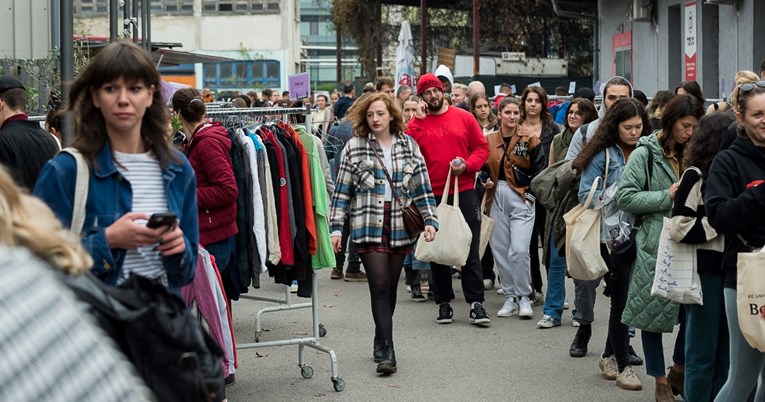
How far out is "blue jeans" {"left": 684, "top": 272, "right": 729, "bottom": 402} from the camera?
6.00 m

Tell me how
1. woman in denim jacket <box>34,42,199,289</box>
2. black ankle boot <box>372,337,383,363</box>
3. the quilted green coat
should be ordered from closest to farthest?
1. woman in denim jacket <box>34,42,199,289</box>
2. the quilted green coat
3. black ankle boot <box>372,337,383,363</box>

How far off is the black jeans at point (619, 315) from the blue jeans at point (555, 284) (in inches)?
74.9

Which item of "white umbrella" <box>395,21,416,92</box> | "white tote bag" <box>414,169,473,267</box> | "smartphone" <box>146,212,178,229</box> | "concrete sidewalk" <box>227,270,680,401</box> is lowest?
"concrete sidewalk" <box>227,270,680,401</box>

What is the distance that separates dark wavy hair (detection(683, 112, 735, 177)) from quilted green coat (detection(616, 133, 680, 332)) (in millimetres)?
663

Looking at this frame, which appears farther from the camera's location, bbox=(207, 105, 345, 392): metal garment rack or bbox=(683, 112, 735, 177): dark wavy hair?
bbox=(207, 105, 345, 392): metal garment rack

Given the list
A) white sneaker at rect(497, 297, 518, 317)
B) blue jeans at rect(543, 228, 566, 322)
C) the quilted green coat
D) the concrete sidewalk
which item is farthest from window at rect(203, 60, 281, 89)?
the quilted green coat

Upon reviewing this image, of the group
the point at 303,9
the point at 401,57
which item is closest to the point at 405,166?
the point at 401,57

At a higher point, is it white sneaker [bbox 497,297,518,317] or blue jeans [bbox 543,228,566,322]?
blue jeans [bbox 543,228,566,322]

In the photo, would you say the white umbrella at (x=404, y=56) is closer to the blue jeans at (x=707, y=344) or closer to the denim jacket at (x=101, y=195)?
the blue jeans at (x=707, y=344)

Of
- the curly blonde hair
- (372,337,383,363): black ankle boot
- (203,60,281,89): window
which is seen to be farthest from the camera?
(203,60,281,89): window

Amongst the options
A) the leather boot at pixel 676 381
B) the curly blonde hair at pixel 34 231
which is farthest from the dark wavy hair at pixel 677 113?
the curly blonde hair at pixel 34 231

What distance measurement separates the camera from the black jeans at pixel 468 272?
34.8 ft

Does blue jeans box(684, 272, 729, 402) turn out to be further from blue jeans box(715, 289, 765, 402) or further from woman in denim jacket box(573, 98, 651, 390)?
woman in denim jacket box(573, 98, 651, 390)

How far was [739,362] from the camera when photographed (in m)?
5.56
